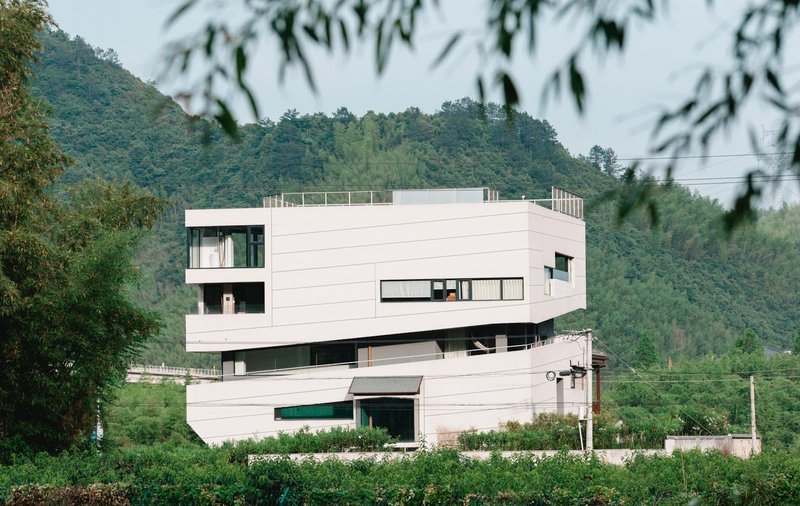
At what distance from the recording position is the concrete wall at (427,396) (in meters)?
39.3

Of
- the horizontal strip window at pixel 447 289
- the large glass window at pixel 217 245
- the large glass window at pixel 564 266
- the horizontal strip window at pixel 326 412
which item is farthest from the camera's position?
the large glass window at pixel 564 266

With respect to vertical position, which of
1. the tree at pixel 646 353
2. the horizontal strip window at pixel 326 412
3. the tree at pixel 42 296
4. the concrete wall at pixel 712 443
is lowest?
the concrete wall at pixel 712 443

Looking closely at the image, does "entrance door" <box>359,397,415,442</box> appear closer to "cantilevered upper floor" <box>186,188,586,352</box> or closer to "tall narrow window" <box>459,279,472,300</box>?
"cantilevered upper floor" <box>186,188,586,352</box>

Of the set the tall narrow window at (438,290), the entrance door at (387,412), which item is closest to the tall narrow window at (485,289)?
the tall narrow window at (438,290)

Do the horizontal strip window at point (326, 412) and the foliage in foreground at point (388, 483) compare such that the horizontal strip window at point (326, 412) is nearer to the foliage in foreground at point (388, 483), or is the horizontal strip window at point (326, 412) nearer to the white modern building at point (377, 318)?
the white modern building at point (377, 318)

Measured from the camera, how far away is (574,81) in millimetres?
4250

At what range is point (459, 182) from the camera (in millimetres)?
115750

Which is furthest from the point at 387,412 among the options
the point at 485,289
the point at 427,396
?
the point at 485,289

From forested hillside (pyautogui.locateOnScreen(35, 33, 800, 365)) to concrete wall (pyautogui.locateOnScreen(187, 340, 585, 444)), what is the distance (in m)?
52.2

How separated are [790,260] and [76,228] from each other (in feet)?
334

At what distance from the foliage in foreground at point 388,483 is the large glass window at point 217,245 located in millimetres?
19115

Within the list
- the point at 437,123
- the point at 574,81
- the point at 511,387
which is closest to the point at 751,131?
the point at 574,81

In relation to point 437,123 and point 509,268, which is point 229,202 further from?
point 509,268

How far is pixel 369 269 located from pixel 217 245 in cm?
501
